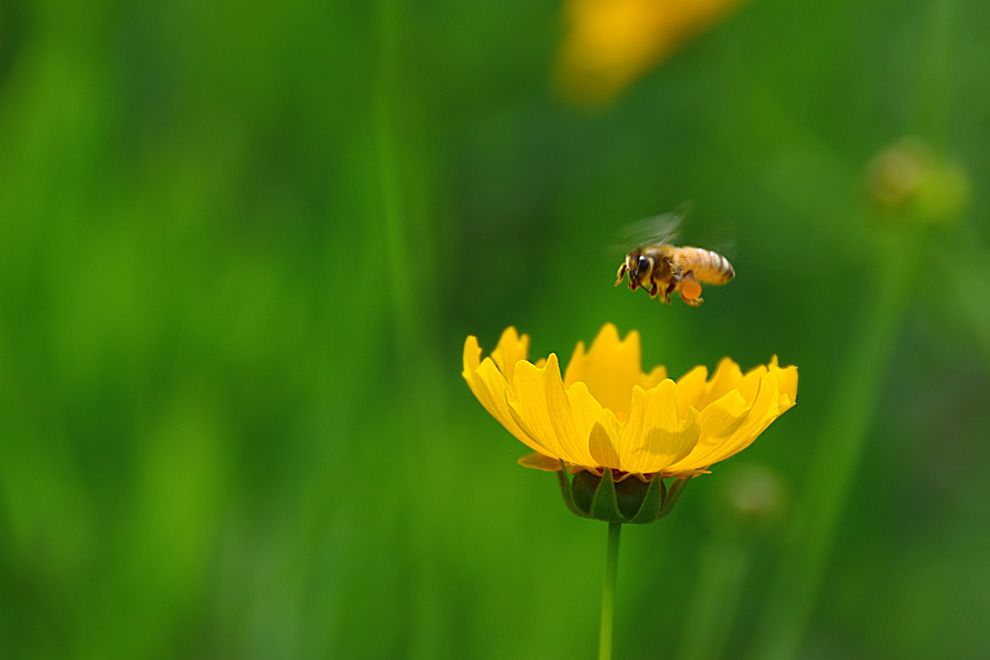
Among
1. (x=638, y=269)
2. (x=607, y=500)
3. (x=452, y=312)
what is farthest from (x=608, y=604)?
(x=452, y=312)

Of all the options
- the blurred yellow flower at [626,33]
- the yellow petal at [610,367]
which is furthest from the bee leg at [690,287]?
the blurred yellow flower at [626,33]

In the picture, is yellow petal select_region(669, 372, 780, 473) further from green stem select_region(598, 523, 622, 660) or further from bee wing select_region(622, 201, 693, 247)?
bee wing select_region(622, 201, 693, 247)

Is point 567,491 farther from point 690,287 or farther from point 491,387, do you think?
point 690,287

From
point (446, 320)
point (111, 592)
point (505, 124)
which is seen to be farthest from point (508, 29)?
point (111, 592)

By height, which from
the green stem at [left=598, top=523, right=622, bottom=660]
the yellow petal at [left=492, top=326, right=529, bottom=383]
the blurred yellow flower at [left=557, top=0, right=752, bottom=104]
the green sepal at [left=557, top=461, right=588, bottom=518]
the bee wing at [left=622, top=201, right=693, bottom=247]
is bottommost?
the green stem at [left=598, top=523, right=622, bottom=660]

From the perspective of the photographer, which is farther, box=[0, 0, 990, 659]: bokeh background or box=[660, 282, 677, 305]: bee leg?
box=[0, 0, 990, 659]: bokeh background

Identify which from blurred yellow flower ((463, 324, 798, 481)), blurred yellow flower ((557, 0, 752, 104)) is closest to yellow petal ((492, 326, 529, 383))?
blurred yellow flower ((463, 324, 798, 481))
